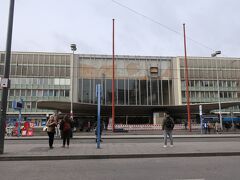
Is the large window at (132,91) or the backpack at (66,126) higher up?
the large window at (132,91)

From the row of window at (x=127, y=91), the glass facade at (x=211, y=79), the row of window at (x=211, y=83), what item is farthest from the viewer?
the row of window at (x=211, y=83)

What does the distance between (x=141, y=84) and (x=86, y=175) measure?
57.1 meters

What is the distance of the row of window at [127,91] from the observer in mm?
62094

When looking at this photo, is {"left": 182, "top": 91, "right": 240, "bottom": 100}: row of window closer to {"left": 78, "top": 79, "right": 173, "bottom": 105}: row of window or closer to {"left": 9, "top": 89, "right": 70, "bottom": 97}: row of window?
{"left": 78, "top": 79, "right": 173, "bottom": 105}: row of window

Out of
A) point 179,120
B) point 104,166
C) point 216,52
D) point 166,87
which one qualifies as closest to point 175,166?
point 104,166

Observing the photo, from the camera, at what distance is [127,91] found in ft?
207

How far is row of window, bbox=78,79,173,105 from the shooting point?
204 feet

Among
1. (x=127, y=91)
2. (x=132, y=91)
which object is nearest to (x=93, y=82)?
(x=127, y=91)

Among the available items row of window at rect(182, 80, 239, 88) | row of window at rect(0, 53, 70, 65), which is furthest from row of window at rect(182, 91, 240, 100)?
row of window at rect(0, 53, 70, 65)

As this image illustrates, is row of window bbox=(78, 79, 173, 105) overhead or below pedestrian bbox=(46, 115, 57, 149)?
overhead

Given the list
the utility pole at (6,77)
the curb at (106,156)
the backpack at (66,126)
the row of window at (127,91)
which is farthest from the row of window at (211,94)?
the utility pole at (6,77)

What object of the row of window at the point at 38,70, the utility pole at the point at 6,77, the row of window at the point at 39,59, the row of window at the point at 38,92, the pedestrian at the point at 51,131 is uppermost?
the row of window at the point at 39,59

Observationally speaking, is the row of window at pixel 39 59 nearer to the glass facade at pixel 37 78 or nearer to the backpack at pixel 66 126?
the glass facade at pixel 37 78

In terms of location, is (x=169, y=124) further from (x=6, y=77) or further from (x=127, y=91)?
(x=127, y=91)
